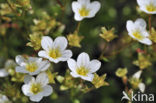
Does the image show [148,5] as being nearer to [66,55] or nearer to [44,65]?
[66,55]

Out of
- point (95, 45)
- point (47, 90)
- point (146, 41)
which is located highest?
point (95, 45)

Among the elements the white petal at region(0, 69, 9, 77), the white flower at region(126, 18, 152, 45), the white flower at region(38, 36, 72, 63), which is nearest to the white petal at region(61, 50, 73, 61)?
the white flower at region(38, 36, 72, 63)

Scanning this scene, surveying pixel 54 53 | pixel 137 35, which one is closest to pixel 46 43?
pixel 54 53

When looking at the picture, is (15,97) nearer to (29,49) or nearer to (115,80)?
(29,49)

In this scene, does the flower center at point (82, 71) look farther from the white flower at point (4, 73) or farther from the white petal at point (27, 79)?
the white flower at point (4, 73)

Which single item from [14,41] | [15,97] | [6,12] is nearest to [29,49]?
[14,41]
